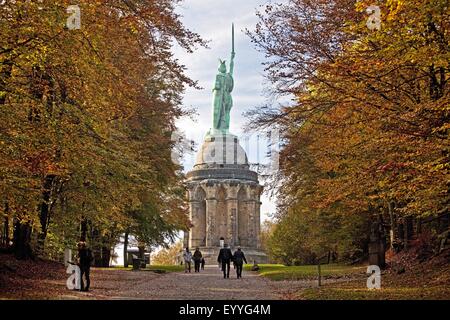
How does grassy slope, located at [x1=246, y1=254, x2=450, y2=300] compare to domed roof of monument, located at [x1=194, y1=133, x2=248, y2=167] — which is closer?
grassy slope, located at [x1=246, y1=254, x2=450, y2=300]

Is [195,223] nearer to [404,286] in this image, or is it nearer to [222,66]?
[222,66]

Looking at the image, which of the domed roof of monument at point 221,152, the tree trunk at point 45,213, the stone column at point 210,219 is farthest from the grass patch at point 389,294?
the domed roof of monument at point 221,152

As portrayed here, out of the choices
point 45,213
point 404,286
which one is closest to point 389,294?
point 404,286

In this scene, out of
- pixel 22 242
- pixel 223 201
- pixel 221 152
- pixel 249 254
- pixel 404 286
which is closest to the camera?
pixel 404 286

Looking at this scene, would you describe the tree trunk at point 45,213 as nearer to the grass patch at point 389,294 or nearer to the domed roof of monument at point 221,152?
the grass patch at point 389,294

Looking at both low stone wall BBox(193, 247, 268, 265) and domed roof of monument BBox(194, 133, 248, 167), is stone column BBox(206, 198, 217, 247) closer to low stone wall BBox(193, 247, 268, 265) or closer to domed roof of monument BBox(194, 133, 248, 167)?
low stone wall BBox(193, 247, 268, 265)

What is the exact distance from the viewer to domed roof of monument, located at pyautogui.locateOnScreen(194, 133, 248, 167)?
66.8 meters

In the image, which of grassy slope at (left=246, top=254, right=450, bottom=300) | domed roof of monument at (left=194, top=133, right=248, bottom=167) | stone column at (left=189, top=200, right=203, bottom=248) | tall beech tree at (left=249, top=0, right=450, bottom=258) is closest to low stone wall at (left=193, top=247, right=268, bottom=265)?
stone column at (left=189, top=200, right=203, bottom=248)

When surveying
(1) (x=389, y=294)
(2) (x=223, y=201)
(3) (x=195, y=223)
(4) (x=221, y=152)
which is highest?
(4) (x=221, y=152)

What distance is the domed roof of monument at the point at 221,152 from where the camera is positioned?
6681 centimetres

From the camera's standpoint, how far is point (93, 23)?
14.2 meters

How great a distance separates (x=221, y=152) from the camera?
220ft
